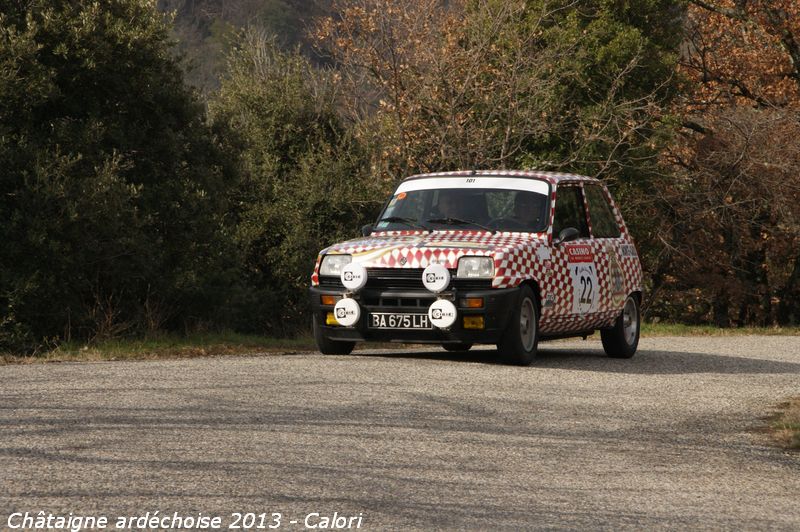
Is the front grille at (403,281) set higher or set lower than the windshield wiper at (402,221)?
lower

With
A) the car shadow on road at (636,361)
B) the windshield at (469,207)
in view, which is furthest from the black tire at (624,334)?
the windshield at (469,207)

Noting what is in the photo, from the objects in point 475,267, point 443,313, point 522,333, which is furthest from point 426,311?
point 522,333

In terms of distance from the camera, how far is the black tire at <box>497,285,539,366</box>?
13148 mm

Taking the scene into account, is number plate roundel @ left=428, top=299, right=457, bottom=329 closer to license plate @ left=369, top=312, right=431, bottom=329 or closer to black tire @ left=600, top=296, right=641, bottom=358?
license plate @ left=369, top=312, right=431, bottom=329

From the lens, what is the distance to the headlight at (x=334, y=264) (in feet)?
44.3

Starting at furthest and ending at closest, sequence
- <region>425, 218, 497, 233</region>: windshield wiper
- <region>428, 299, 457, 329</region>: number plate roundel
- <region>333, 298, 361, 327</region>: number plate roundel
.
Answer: <region>425, 218, 497, 233</region>: windshield wiper < <region>333, 298, 361, 327</region>: number plate roundel < <region>428, 299, 457, 329</region>: number plate roundel

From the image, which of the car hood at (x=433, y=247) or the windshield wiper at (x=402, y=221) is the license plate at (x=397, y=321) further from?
the windshield wiper at (x=402, y=221)

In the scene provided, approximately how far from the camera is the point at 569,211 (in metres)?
14.9

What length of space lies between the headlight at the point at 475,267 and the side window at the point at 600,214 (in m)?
2.69

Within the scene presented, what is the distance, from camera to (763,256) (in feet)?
133

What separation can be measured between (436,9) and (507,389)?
20.9 meters

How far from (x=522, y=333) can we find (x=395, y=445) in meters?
5.25

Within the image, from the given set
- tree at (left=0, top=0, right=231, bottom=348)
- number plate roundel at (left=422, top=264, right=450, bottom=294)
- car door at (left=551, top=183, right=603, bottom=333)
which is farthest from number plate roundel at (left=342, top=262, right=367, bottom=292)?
tree at (left=0, top=0, right=231, bottom=348)

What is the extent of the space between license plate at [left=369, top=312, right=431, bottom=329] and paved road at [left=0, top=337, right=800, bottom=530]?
0.38m
